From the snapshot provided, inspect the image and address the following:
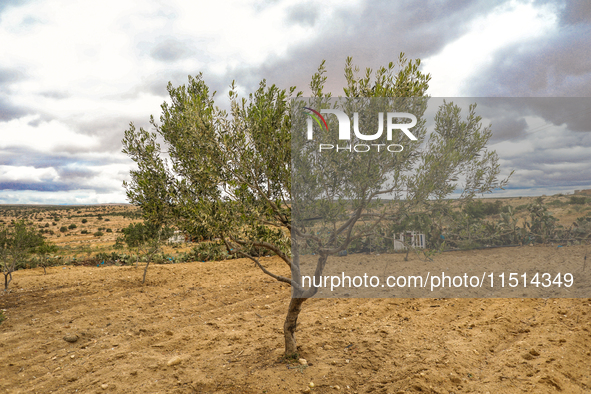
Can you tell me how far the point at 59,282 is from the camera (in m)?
14.8

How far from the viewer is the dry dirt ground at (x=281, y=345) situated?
20.1ft

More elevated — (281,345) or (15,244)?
(15,244)

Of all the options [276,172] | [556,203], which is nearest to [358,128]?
[276,172]

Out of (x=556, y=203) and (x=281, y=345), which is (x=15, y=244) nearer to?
(x=281, y=345)

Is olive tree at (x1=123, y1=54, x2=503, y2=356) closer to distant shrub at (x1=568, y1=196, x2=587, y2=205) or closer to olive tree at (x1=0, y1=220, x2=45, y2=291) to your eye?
distant shrub at (x1=568, y1=196, x2=587, y2=205)

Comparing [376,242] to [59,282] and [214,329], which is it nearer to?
[214,329]

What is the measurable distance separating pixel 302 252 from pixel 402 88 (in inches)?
149

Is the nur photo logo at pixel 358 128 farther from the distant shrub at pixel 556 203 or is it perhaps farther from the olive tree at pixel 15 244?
the olive tree at pixel 15 244

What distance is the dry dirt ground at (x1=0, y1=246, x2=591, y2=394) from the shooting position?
6.12m

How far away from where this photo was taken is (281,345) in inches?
306

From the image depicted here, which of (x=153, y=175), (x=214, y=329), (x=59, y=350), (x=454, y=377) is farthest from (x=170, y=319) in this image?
(x=454, y=377)

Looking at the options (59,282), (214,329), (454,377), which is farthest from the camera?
(59,282)

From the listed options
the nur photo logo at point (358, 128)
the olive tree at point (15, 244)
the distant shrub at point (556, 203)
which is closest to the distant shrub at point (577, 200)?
the distant shrub at point (556, 203)

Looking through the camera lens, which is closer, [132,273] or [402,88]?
[402,88]
